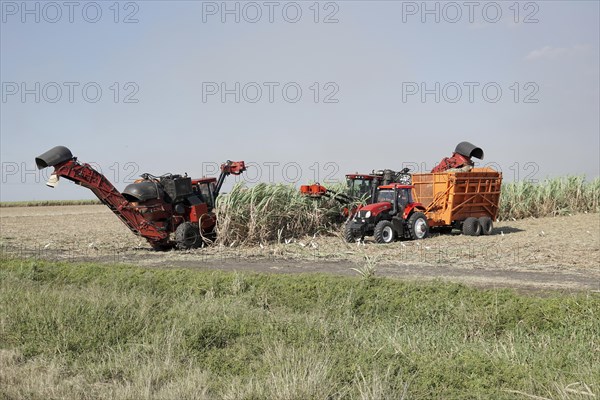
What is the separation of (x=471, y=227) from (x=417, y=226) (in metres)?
2.39

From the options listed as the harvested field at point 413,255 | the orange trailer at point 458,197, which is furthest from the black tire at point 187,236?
the orange trailer at point 458,197

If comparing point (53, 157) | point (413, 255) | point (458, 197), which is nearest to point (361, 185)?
point (458, 197)

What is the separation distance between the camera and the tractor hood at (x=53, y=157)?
17047mm

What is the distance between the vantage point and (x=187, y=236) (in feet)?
62.4

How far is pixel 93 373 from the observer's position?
19.4ft

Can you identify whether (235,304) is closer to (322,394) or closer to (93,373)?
(93,373)

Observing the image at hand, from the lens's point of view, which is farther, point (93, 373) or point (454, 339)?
point (454, 339)

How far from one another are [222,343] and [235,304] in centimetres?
235

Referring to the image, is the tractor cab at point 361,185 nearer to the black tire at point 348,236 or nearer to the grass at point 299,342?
the black tire at point 348,236

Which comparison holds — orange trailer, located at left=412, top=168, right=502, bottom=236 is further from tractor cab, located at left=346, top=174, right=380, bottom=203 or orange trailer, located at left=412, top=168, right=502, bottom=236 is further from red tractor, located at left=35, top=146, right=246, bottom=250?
red tractor, located at left=35, top=146, right=246, bottom=250

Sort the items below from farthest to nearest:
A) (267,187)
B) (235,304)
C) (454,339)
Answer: (267,187) < (235,304) < (454,339)

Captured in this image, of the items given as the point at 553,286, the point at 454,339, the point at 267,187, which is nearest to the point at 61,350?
the point at 454,339

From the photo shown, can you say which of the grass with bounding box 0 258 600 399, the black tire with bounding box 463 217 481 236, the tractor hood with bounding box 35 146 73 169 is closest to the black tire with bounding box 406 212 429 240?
the black tire with bounding box 463 217 481 236

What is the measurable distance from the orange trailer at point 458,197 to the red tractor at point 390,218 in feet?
2.57
